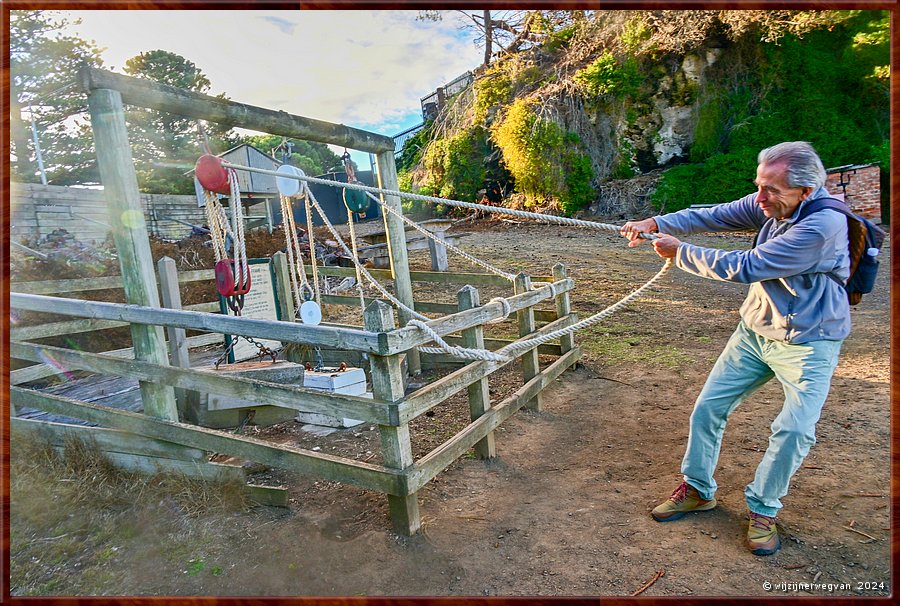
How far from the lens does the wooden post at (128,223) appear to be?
2289mm

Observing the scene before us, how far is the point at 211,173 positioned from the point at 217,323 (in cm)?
85

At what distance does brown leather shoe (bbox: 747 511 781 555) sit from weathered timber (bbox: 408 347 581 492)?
1233 millimetres

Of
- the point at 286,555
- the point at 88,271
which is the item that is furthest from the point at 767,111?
the point at 88,271

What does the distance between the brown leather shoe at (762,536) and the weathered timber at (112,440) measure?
8.17ft

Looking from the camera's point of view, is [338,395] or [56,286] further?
[56,286]

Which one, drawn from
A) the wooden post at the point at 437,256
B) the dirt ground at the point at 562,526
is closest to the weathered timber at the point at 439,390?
the dirt ground at the point at 562,526

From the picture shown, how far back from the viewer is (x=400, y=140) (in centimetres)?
490

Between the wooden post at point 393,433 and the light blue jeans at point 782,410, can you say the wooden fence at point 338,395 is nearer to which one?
the wooden post at point 393,433

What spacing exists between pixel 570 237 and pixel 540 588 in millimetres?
5504

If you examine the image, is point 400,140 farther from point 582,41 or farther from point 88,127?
point 88,127

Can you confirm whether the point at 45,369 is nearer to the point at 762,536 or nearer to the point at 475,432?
the point at 475,432

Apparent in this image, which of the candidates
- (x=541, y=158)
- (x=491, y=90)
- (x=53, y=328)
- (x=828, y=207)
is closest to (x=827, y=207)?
(x=828, y=207)

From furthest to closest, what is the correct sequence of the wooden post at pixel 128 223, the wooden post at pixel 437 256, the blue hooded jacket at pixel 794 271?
the wooden post at pixel 437 256, the wooden post at pixel 128 223, the blue hooded jacket at pixel 794 271

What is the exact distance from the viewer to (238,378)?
91.0 inches
